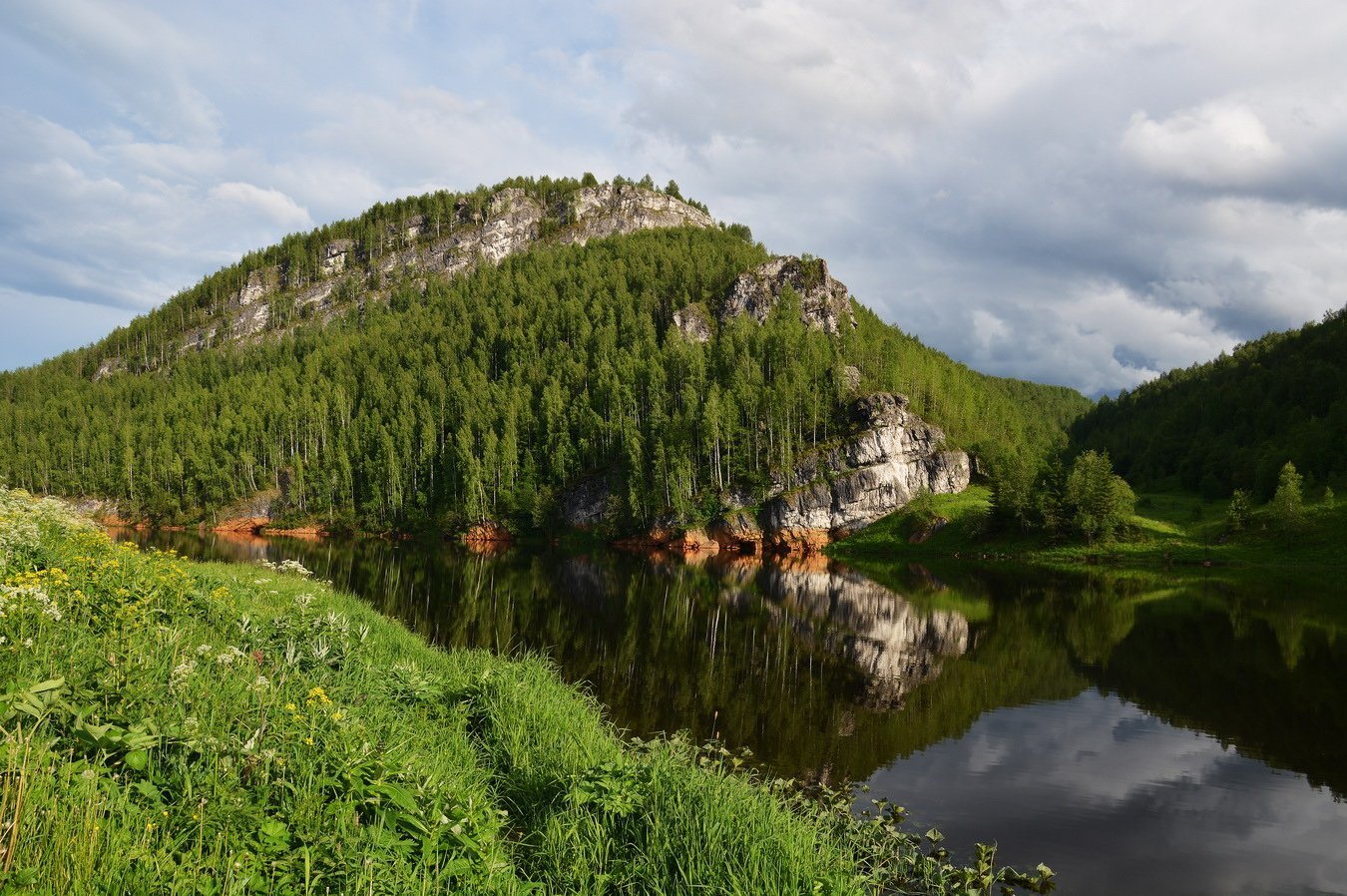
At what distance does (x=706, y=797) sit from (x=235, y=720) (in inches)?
229

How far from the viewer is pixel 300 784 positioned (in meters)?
6.57

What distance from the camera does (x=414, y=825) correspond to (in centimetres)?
661

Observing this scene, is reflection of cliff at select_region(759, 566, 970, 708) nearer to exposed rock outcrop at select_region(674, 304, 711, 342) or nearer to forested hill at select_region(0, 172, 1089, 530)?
forested hill at select_region(0, 172, 1089, 530)

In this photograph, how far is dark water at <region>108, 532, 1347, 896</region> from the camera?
15.7m

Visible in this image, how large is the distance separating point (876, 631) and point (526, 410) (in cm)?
9676

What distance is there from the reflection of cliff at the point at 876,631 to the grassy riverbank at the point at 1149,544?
Result: 3168 cm

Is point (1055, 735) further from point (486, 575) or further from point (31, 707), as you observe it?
point (486, 575)

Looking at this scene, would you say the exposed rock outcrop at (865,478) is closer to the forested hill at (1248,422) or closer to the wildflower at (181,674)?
the forested hill at (1248,422)

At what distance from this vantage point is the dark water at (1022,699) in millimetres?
15656

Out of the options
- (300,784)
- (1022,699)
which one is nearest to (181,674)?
(300,784)

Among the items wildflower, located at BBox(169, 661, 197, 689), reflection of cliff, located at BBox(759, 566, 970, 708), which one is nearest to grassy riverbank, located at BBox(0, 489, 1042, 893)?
wildflower, located at BBox(169, 661, 197, 689)

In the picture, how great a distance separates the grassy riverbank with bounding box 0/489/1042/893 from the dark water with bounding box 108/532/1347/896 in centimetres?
523

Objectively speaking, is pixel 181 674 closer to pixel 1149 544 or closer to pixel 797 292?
pixel 1149 544

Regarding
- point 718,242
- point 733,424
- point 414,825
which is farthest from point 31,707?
point 718,242
